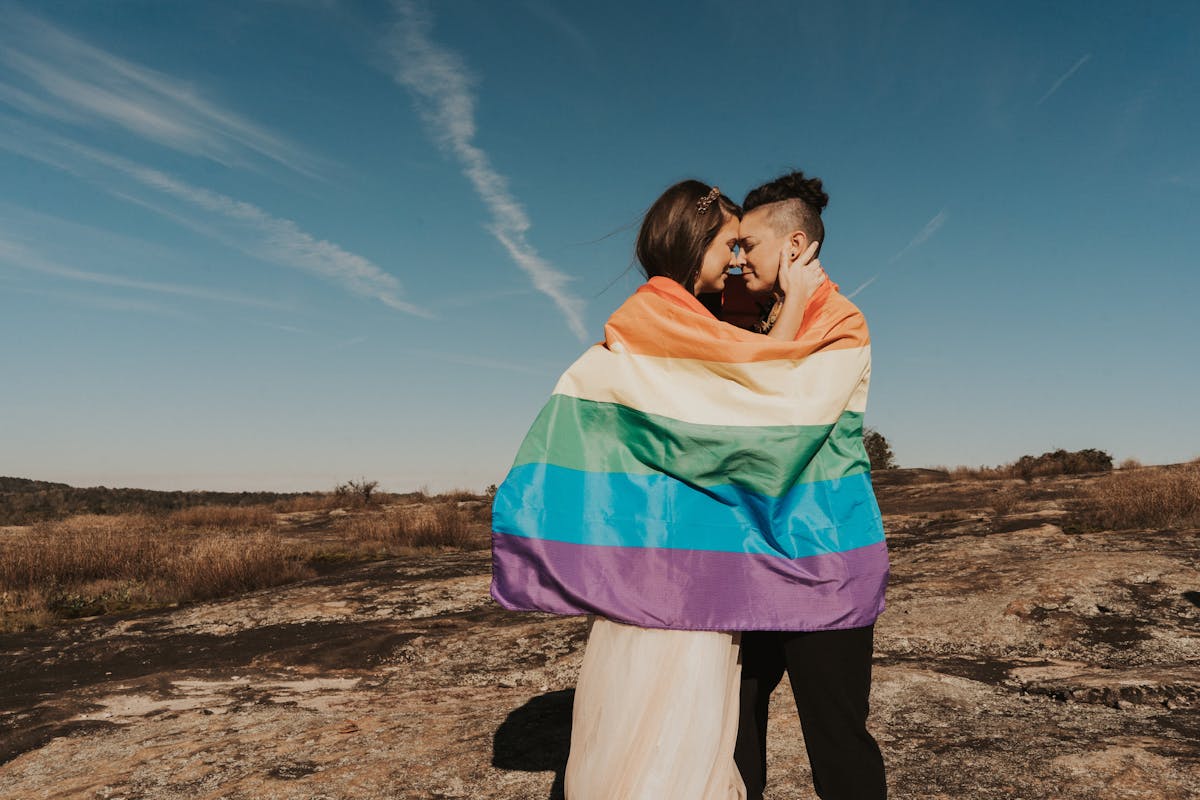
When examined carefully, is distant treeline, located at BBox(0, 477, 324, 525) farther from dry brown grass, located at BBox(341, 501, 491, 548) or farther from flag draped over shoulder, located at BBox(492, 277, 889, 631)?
flag draped over shoulder, located at BBox(492, 277, 889, 631)

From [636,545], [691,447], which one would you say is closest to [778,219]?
[691,447]

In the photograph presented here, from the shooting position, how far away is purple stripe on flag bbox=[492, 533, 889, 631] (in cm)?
193

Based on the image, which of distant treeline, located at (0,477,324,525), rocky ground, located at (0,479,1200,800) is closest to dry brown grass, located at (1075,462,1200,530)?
rocky ground, located at (0,479,1200,800)

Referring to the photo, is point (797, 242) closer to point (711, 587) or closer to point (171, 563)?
point (711, 587)

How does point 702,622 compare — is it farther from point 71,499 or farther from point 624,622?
point 71,499

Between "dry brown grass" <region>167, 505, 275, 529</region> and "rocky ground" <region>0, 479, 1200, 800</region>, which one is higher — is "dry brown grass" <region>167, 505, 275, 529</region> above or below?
above

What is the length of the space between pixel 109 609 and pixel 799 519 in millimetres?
10556

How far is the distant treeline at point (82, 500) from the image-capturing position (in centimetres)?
2962

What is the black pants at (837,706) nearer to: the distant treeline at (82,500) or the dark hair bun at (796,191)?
the dark hair bun at (796,191)

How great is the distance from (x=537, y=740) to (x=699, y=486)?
2.12 metres

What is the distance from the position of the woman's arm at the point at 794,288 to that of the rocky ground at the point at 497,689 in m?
1.87

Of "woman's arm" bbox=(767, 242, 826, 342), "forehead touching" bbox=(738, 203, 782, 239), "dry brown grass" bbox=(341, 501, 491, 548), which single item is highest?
"forehead touching" bbox=(738, 203, 782, 239)

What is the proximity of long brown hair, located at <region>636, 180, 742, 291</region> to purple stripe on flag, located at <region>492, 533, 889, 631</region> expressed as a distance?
2.69 feet

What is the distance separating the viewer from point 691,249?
2121mm
